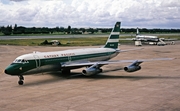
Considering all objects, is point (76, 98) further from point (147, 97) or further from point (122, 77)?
point (122, 77)

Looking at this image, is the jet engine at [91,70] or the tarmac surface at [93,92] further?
the jet engine at [91,70]

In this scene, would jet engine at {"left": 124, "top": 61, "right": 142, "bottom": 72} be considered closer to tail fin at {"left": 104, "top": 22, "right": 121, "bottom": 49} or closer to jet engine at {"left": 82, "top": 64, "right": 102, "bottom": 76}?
jet engine at {"left": 82, "top": 64, "right": 102, "bottom": 76}

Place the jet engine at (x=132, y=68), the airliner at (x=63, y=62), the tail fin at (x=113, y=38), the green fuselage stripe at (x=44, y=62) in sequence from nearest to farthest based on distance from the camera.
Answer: the green fuselage stripe at (x=44, y=62), the airliner at (x=63, y=62), the jet engine at (x=132, y=68), the tail fin at (x=113, y=38)

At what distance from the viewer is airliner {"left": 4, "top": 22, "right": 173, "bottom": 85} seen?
30.6 metres

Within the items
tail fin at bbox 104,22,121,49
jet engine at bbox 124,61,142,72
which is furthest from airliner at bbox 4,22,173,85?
tail fin at bbox 104,22,121,49

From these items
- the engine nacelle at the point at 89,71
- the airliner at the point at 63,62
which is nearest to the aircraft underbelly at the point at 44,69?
the airliner at the point at 63,62

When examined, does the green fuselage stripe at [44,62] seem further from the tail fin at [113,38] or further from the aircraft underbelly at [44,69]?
the tail fin at [113,38]

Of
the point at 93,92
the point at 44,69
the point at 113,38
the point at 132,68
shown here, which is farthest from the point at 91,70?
the point at 113,38

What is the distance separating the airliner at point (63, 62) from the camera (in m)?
30.6

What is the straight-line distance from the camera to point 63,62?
35375mm

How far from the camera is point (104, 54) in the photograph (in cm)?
4116

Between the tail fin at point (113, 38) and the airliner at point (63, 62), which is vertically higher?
the tail fin at point (113, 38)

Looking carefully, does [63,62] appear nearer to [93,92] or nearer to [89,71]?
[89,71]

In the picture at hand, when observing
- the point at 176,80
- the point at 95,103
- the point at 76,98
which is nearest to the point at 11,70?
the point at 76,98
